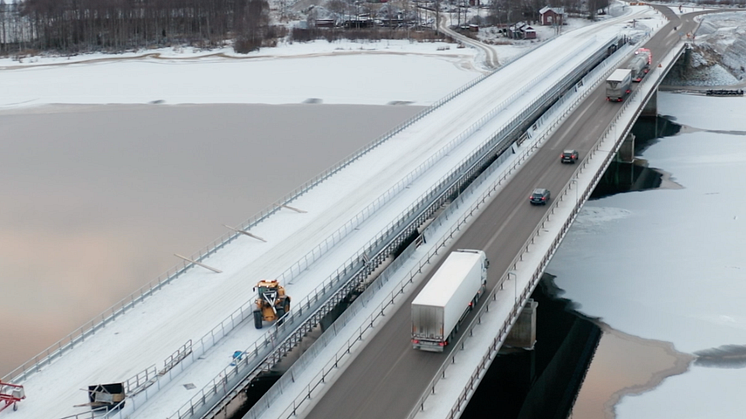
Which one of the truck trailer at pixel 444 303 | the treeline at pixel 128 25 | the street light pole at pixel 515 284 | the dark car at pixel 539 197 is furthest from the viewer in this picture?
the treeline at pixel 128 25

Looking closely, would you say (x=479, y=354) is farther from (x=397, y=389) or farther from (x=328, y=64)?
(x=328, y=64)

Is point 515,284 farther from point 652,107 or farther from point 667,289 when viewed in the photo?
point 652,107

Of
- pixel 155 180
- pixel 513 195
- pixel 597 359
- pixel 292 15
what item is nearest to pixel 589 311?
pixel 597 359

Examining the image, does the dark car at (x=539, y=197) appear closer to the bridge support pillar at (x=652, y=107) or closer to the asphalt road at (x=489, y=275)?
the asphalt road at (x=489, y=275)

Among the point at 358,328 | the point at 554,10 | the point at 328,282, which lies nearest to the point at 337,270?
the point at 328,282

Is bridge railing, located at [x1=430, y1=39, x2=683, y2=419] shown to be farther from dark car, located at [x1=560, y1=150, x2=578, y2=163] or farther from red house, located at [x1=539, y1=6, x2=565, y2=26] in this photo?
red house, located at [x1=539, y1=6, x2=565, y2=26]

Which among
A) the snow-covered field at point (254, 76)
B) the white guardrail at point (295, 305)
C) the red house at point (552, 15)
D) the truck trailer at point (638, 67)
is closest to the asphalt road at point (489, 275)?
the white guardrail at point (295, 305)

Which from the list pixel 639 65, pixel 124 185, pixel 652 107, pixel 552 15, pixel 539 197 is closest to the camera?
pixel 539 197
